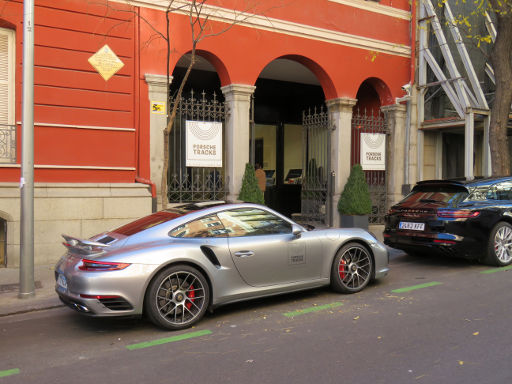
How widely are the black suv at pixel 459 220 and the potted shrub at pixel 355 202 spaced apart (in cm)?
352

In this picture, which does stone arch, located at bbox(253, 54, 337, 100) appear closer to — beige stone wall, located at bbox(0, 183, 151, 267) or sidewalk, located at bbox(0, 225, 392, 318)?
beige stone wall, located at bbox(0, 183, 151, 267)

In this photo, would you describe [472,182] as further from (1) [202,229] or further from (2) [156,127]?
(2) [156,127]

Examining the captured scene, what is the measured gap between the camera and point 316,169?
12961 mm

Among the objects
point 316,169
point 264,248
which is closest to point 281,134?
point 316,169

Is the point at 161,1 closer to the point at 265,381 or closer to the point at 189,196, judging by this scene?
the point at 189,196

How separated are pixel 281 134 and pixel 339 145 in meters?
3.41

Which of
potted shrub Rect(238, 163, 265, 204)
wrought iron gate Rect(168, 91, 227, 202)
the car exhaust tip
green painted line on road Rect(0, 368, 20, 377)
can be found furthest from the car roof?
green painted line on road Rect(0, 368, 20, 377)

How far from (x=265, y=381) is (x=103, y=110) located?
23.4ft

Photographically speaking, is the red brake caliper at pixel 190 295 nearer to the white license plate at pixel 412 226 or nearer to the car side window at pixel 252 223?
the car side window at pixel 252 223

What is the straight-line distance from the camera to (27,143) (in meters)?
6.16

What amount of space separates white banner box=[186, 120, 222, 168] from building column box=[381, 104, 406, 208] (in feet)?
18.1

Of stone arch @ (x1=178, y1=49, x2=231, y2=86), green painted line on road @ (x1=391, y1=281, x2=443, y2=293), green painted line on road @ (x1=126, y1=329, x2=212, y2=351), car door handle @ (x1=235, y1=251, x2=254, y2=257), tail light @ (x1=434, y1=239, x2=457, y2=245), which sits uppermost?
stone arch @ (x1=178, y1=49, x2=231, y2=86)

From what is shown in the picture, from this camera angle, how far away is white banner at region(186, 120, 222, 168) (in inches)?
404

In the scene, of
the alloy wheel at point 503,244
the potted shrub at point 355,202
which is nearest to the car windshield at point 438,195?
the alloy wheel at point 503,244
